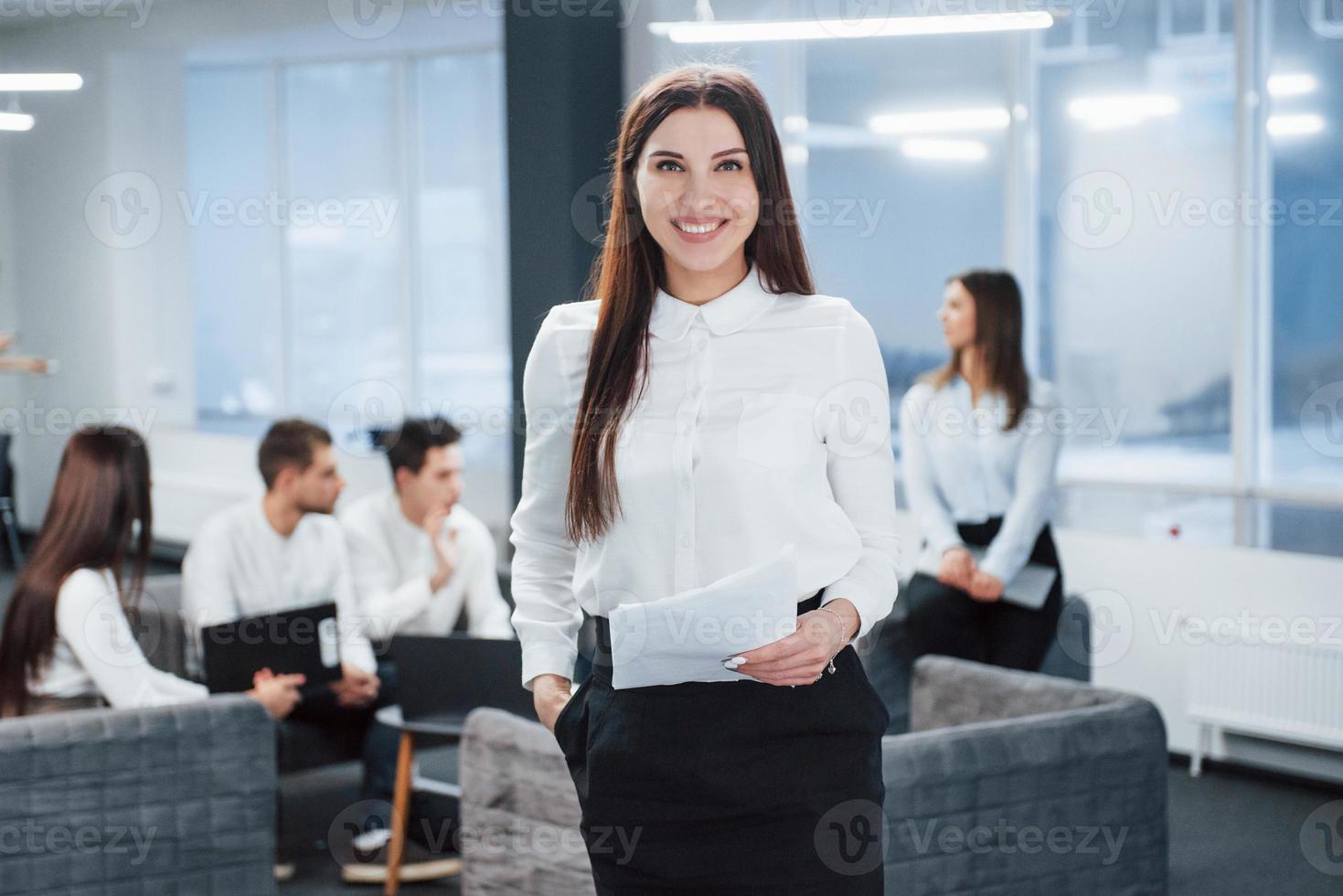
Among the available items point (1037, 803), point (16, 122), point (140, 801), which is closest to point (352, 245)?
point (16, 122)

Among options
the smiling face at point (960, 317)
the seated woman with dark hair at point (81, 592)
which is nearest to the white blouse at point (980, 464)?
the smiling face at point (960, 317)

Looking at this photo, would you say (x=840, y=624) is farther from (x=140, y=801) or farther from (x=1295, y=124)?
(x=1295, y=124)

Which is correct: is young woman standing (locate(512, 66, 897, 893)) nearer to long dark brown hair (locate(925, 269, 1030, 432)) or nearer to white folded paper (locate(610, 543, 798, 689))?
white folded paper (locate(610, 543, 798, 689))

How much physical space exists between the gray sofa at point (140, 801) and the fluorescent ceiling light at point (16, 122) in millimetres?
6934

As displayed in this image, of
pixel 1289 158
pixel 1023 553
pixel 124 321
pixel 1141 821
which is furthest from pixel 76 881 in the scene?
pixel 124 321

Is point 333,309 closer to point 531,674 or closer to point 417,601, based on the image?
point 417,601

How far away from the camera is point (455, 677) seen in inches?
134

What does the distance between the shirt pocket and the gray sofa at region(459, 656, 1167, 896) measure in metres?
0.99

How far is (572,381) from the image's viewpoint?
158 centimetres

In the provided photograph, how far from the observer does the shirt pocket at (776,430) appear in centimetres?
147

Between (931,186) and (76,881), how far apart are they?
478cm

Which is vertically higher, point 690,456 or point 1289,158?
point 1289,158

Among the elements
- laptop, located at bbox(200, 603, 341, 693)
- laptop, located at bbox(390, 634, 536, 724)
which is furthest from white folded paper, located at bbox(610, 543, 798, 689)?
laptop, located at bbox(200, 603, 341, 693)

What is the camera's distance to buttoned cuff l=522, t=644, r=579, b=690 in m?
1.59
